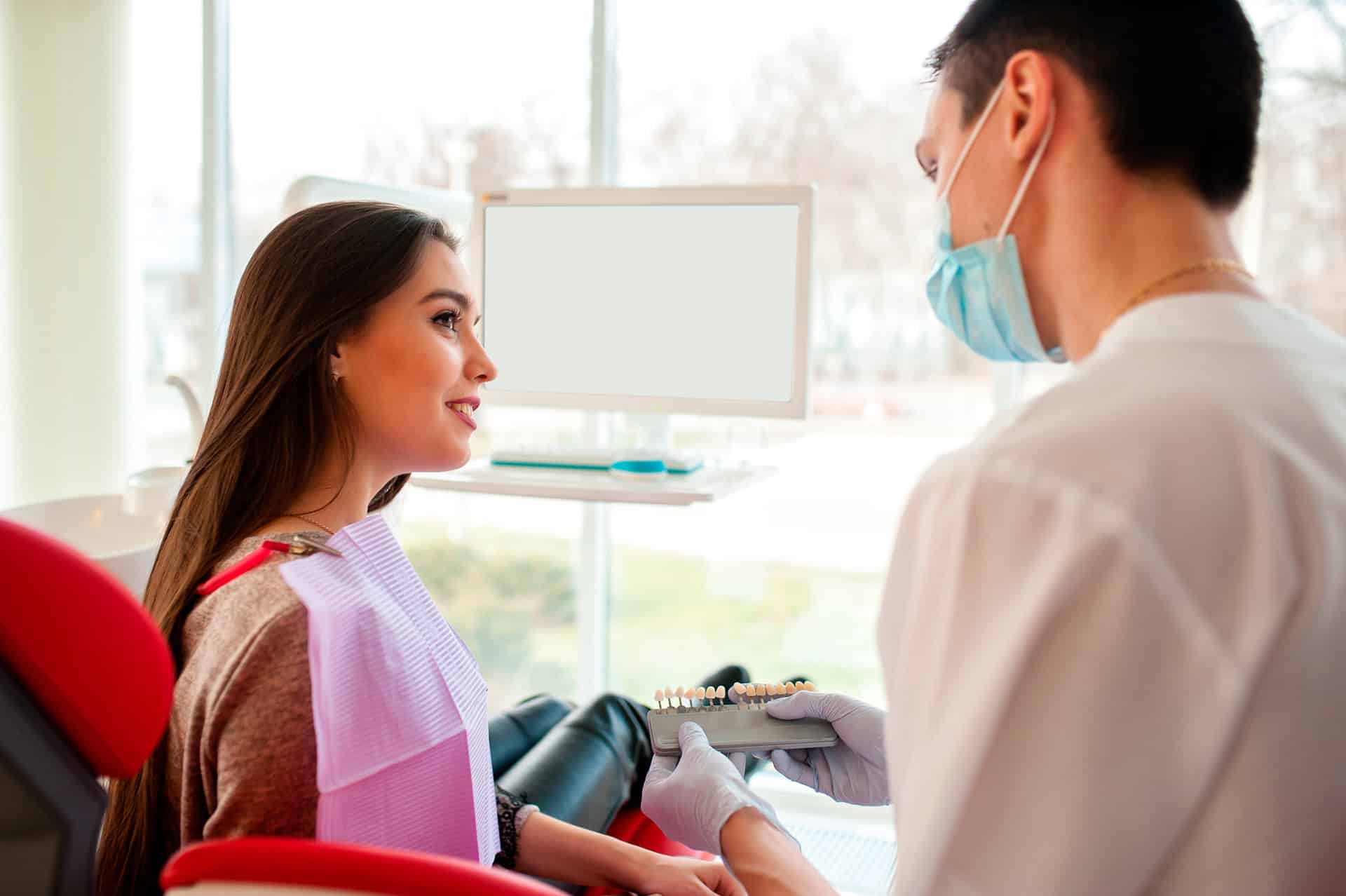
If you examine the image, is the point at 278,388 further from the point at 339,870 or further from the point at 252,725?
the point at 339,870

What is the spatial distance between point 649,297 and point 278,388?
107cm

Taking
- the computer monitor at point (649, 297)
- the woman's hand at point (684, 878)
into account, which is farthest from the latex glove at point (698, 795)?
the computer monitor at point (649, 297)

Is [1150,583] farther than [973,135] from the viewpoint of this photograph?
No

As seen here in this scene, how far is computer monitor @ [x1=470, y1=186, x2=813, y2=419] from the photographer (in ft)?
6.70

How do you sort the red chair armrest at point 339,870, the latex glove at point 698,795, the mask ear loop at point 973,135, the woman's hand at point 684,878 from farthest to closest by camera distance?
the woman's hand at point 684,878 → the latex glove at point 698,795 → the mask ear loop at point 973,135 → the red chair armrest at point 339,870

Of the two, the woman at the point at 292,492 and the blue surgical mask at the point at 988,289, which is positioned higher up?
the blue surgical mask at the point at 988,289

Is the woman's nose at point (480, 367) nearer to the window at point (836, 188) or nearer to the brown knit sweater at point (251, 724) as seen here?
the brown knit sweater at point (251, 724)

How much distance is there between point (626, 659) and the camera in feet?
10.4

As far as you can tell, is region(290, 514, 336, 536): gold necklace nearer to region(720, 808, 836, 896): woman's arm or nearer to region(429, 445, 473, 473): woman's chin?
region(429, 445, 473, 473): woman's chin

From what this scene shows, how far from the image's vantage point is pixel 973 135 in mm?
948

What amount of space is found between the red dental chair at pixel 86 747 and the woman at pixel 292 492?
0.21 m

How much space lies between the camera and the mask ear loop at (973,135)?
3.00 ft

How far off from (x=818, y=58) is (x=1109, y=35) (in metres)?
1.94

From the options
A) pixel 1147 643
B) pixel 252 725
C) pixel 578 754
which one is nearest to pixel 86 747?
pixel 252 725
